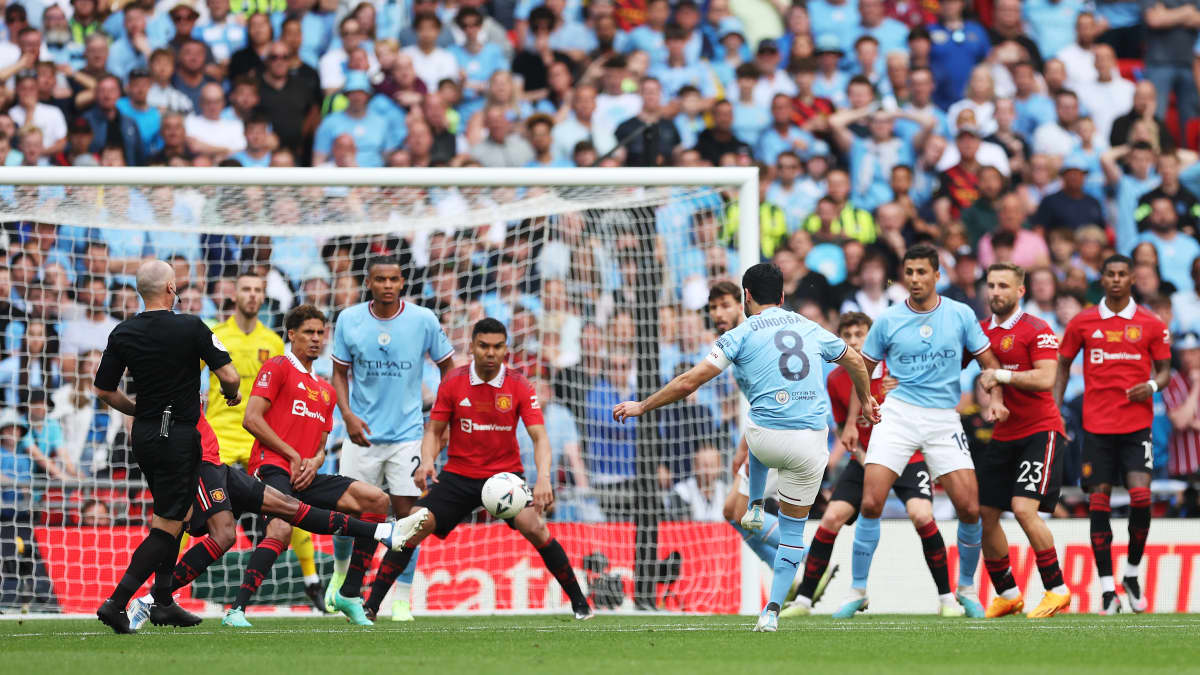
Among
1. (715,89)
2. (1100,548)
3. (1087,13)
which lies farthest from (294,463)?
(1087,13)

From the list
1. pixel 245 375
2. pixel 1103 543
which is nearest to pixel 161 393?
pixel 245 375

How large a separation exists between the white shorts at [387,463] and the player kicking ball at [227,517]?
1.47 meters

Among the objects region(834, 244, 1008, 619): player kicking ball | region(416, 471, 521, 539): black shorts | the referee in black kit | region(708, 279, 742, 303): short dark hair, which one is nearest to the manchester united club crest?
region(416, 471, 521, 539): black shorts

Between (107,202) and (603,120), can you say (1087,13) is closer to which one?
(603,120)

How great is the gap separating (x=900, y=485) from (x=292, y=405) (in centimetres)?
419

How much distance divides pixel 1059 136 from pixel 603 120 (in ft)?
16.8

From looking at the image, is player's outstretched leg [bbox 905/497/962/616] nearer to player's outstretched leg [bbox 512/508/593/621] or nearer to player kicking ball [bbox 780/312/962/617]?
player kicking ball [bbox 780/312/962/617]

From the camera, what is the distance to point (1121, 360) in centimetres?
1128

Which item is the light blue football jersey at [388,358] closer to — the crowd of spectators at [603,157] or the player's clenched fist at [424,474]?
the player's clenched fist at [424,474]

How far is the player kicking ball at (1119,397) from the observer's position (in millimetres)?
11086

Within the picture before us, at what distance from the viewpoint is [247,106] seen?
49.3ft

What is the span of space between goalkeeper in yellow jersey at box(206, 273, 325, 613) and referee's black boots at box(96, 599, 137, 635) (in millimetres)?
2546

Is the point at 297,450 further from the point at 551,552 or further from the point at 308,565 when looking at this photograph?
the point at 551,552

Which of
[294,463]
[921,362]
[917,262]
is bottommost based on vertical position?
[294,463]
